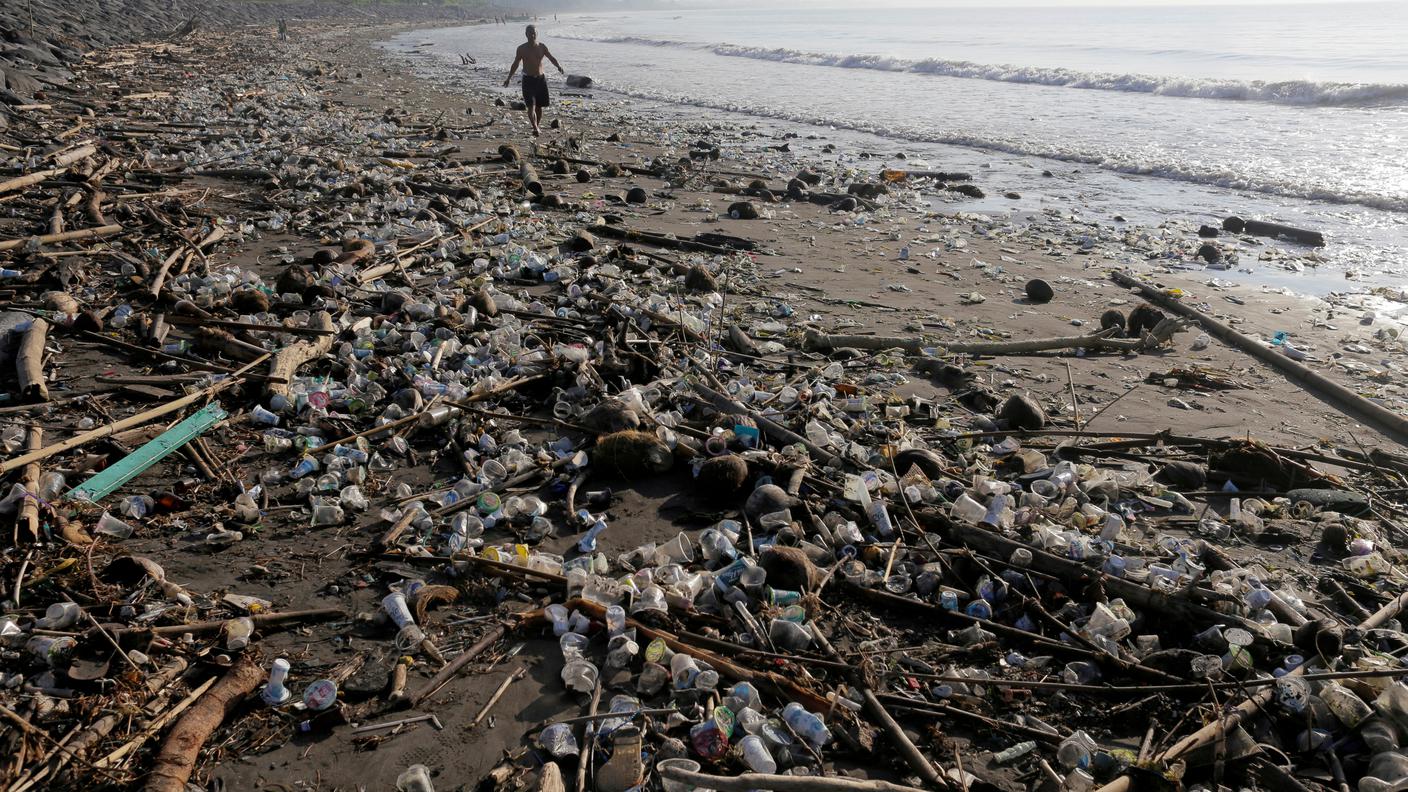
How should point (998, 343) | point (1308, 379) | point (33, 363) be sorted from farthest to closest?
point (998, 343), point (1308, 379), point (33, 363)

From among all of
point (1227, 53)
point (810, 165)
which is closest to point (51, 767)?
point (810, 165)

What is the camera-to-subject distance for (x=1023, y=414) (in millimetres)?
4426

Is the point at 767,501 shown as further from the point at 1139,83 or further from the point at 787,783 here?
the point at 1139,83

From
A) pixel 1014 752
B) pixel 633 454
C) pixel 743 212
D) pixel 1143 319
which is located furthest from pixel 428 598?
pixel 743 212

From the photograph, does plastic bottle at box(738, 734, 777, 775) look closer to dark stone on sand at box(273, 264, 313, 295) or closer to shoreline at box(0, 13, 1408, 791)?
shoreline at box(0, 13, 1408, 791)

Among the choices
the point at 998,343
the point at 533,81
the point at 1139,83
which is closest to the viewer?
the point at 998,343

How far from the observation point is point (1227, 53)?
2998 centimetres

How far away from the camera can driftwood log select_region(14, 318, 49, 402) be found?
4.10 meters

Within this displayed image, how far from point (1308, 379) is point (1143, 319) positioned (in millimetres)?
1144

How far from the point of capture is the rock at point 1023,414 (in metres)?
4.42

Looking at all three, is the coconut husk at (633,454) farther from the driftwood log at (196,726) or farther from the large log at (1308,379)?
the large log at (1308,379)

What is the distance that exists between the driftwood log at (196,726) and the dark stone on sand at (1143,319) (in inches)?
238

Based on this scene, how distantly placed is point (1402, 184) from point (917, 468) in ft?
40.4

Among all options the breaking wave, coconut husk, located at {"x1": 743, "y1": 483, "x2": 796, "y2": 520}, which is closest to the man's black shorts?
coconut husk, located at {"x1": 743, "y1": 483, "x2": 796, "y2": 520}
